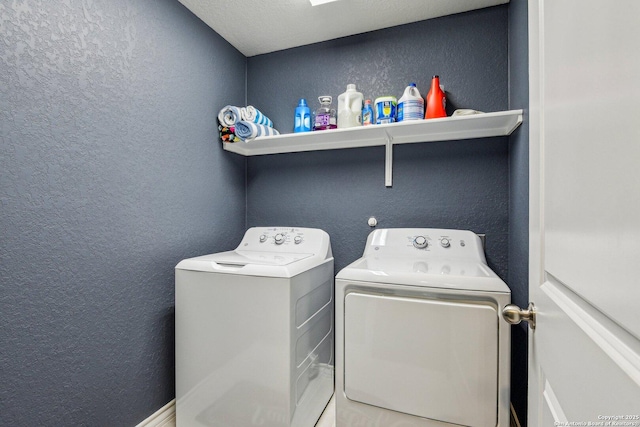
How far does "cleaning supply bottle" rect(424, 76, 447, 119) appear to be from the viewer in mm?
1756

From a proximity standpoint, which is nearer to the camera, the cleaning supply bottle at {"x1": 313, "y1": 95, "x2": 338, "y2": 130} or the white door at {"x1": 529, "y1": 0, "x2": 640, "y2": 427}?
the white door at {"x1": 529, "y1": 0, "x2": 640, "y2": 427}

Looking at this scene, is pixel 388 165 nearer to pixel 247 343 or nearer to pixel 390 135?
pixel 390 135

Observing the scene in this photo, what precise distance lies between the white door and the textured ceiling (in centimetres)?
138

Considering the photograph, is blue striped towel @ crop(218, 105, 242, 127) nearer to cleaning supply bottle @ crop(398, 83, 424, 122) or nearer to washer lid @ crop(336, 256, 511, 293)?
cleaning supply bottle @ crop(398, 83, 424, 122)

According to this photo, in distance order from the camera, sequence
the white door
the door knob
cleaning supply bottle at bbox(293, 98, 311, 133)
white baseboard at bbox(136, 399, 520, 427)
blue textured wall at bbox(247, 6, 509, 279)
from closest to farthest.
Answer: the white door
the door knob
white baseboard at bbox(136, 399, 520, 427)
blue textured wall at bbox(247, 6, 509, 279)
cleaning supply bottle at bbox(293, 98, 311, 133)

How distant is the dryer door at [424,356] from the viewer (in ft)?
3.80

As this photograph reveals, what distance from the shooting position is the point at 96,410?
1.30 meters

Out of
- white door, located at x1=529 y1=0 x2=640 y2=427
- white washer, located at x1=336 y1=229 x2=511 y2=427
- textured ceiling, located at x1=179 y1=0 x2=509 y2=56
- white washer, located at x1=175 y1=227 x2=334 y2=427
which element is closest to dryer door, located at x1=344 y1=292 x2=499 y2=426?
white washer, located at x1=336 y1=229 x2=511 y2=427

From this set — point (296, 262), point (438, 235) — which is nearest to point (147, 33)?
point (296, 262)

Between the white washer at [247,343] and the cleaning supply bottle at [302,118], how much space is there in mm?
960

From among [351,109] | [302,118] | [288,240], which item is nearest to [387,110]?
[351,109]

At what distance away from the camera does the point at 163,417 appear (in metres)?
1.61

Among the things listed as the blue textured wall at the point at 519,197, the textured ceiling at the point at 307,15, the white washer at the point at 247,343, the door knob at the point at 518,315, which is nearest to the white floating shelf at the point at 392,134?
the blue textured wall at the point at 519,197

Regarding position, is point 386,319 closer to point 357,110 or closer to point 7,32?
point 357,110
